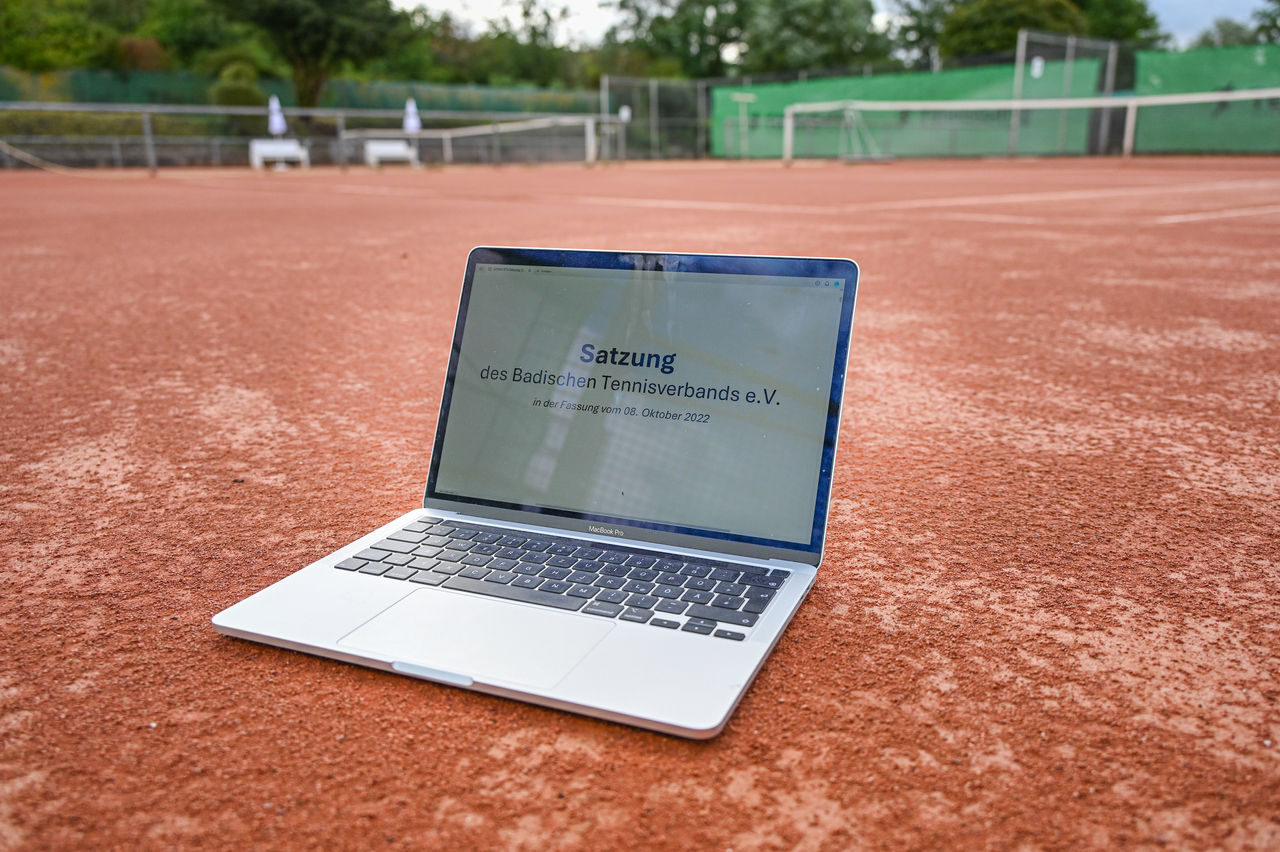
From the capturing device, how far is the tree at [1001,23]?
41.6 meters

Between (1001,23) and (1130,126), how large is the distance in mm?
24382

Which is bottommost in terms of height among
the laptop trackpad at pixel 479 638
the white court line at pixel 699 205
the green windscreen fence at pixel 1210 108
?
the laptop trackpad at pixel 479 638

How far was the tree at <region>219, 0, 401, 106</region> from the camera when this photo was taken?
34531 millimetres

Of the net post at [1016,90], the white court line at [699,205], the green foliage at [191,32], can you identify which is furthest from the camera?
the green foliage at [191,32]

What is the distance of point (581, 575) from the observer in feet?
4.28

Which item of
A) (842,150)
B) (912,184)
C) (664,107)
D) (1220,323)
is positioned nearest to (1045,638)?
(1220,323)

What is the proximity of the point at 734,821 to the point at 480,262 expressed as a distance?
3.39 ft

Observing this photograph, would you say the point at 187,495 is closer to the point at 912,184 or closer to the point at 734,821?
the point at 734,821

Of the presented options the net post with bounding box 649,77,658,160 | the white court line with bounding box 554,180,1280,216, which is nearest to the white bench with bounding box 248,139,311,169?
the net post with bounding box 649,77,658,160

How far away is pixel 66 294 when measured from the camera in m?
4.44

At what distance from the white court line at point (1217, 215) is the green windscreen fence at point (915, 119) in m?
16.8

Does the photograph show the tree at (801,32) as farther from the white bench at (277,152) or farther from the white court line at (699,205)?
the white court line at (699,205)

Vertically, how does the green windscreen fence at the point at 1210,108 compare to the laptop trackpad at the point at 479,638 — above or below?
above

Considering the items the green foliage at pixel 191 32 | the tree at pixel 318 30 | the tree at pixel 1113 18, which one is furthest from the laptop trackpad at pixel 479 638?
the tree at pixel 1113 18
